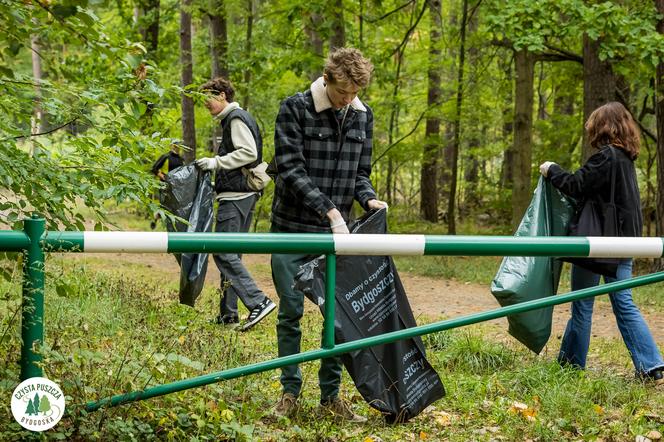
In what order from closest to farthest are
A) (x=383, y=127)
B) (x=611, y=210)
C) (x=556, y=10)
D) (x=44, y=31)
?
(x=44, y=31) → (x=611, y=210) → (x=556, y=10) → (x=383, y=127)

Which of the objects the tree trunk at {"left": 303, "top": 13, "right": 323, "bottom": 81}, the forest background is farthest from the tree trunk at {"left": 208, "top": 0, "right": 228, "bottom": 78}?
the forest background

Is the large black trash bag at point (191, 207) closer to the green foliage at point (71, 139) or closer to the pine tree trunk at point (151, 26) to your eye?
the green foliage at point (71, 139)

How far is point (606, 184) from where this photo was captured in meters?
5.26

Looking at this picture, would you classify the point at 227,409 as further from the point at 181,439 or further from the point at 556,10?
the point at 556,10

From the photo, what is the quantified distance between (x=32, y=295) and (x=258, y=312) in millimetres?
4204

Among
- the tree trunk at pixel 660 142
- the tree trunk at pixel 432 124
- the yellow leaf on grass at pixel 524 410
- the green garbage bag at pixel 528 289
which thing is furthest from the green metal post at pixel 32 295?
the tree trunk at pixel 432 124

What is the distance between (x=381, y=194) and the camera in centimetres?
2319

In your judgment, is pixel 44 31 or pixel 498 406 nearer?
pixel 44 31

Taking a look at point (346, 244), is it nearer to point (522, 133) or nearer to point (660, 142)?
point (660, 142)

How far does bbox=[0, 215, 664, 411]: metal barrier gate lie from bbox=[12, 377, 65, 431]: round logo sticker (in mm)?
77

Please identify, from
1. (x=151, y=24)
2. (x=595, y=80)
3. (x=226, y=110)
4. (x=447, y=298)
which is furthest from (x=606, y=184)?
(x=151, y=24)

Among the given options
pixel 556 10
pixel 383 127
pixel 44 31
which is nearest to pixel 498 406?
pixel 44 31

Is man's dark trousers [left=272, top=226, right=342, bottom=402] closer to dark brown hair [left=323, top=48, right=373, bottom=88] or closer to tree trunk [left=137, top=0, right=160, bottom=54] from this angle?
dark brown hair [left=323, top=48, right=373, bottom=88]

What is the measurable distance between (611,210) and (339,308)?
2416 mm
